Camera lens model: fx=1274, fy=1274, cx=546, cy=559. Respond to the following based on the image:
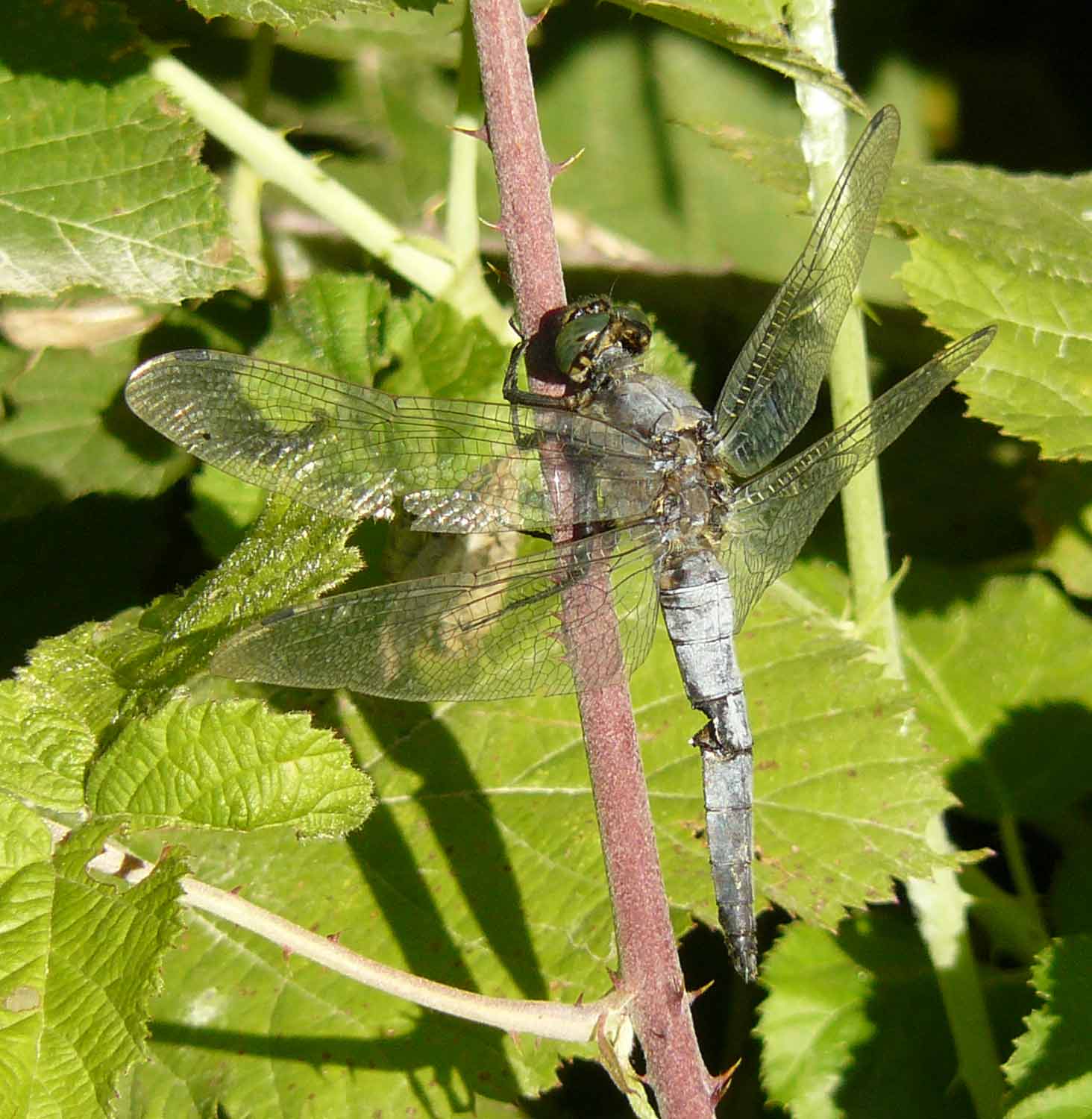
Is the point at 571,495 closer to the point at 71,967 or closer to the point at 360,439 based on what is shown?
the point at 360,439

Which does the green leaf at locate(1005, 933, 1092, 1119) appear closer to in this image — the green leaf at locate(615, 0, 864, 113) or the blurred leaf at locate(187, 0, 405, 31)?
the green leaf at locate(615, 0, 864, 113)

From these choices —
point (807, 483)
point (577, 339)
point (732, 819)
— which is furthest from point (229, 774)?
point (807, 483)

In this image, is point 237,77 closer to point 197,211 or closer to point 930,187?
point 197,211

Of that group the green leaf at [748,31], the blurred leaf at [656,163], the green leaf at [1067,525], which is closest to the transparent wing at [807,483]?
the green leaf at [748,31]

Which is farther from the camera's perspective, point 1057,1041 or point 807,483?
point 807,483

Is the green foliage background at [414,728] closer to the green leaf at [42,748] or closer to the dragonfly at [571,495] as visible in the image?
the green leaf at [42,748]

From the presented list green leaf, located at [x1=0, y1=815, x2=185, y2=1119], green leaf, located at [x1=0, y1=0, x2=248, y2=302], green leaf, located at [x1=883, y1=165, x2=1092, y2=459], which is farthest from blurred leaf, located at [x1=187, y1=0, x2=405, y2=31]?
green leaf, located at [x1=0, y1=815, x2=185, y2=1119]
